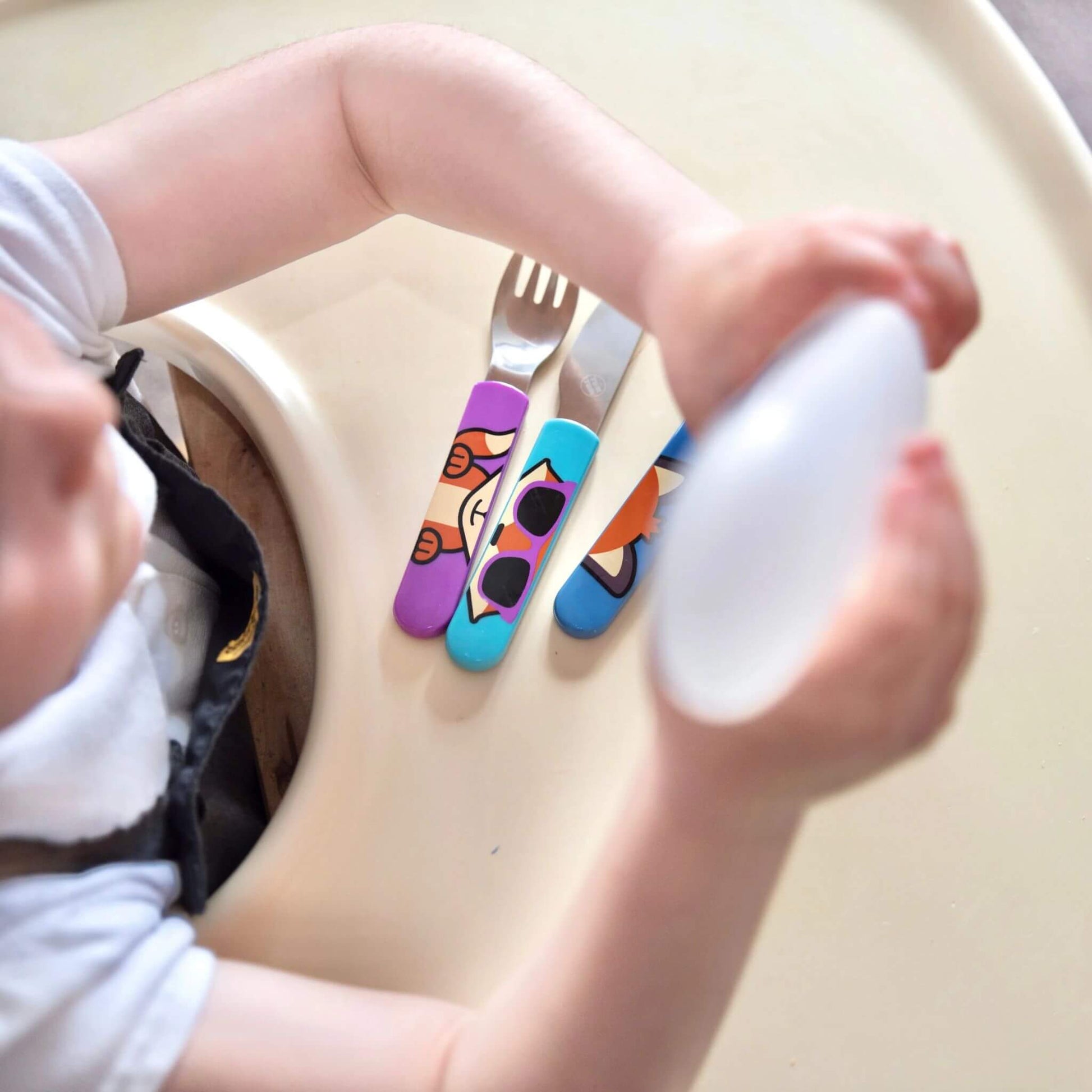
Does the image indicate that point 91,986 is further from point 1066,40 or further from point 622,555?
point 1066,40

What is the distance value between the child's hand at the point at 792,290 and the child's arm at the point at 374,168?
60 mm

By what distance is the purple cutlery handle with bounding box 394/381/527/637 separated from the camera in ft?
1.50

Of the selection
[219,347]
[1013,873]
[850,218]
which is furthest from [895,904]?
[219,347]

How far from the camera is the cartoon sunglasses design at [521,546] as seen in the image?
45 centimetres

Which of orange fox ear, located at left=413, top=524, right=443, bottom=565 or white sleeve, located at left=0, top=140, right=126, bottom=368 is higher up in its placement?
white sleeve, located at left=0, top=140, right=126, bottom=368

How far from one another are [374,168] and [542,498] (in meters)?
0.20

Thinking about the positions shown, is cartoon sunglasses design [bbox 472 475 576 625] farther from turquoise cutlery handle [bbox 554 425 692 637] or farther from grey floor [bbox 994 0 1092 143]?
grey floor [bbox 994 0 1092 143]

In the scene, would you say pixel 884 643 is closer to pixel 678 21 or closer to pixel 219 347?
pixel 219 347

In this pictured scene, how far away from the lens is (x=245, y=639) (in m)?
0.45

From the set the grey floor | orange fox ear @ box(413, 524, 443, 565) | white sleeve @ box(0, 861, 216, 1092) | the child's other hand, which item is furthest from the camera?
the grey floor

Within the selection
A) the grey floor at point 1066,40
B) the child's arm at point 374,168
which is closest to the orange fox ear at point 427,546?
the child's arm at point 374,168

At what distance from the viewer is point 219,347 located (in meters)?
0.50

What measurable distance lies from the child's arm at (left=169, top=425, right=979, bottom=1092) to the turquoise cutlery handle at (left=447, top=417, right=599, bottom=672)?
13cm

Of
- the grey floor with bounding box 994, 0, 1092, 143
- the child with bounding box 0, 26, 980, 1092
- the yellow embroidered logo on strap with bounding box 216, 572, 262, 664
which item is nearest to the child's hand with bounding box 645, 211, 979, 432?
the child with bounding box 0, 26, 980, 1092
